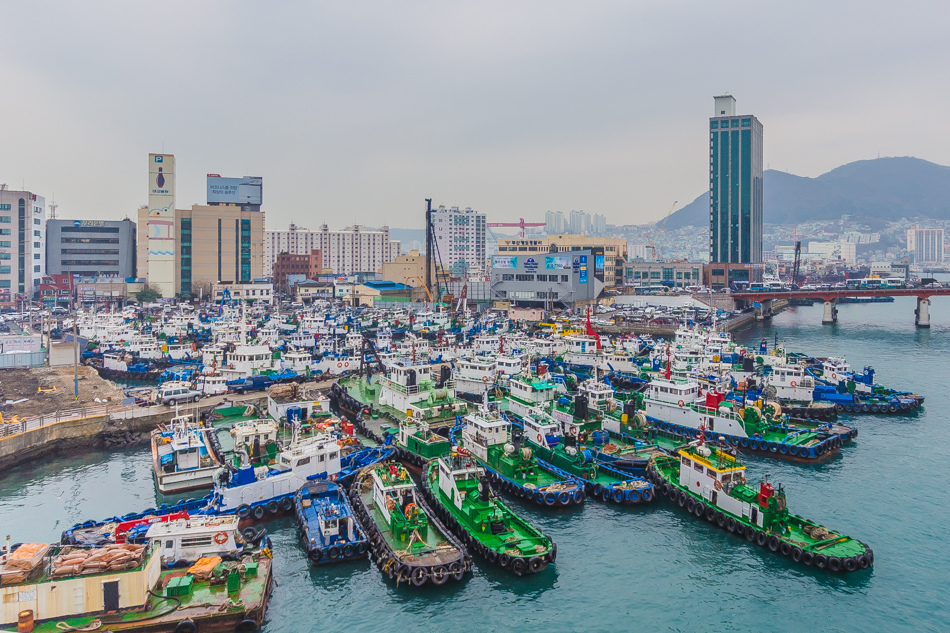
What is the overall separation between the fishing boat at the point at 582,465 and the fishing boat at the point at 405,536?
592cm

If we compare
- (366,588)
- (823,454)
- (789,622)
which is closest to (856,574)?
(789,622)

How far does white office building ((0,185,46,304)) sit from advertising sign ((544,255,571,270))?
6040 centimetres

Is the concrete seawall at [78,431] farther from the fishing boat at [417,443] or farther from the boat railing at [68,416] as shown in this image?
the fishing boat at [417,443]

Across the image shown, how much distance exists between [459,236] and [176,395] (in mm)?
116780

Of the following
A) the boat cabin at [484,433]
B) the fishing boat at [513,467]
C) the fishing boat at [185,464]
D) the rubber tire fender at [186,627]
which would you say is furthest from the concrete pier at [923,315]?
the rubber tire fender at [186,627]

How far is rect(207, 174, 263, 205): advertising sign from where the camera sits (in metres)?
92.4

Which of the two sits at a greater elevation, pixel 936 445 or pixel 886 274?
pixel 886 274

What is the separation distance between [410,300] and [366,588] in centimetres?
7397

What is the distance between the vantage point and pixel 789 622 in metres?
15.4

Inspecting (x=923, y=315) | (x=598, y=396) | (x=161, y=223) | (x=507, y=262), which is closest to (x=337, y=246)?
(x=161, y=223)

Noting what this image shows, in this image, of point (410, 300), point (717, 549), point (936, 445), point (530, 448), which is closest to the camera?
point (717, 549)

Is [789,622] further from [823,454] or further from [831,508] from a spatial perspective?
[823,454]

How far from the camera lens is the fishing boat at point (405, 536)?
16.3 meters

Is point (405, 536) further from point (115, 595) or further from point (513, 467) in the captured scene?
point (115, 595)
